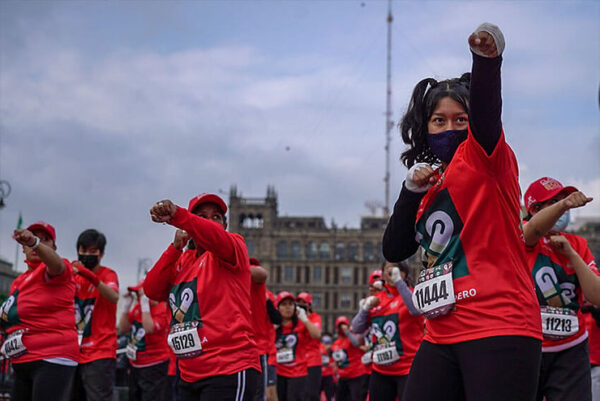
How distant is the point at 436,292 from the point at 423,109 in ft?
3.00

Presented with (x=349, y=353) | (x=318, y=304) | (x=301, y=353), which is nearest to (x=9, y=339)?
(x=301, y=353)

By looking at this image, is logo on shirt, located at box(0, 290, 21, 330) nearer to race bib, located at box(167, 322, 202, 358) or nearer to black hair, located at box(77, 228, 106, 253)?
black hair, located at box(77, 228, 106, 253)

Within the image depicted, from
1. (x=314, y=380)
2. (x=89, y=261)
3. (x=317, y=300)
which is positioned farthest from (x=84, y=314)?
(x=317, y=300)

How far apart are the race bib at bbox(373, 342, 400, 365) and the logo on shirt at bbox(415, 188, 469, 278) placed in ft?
13.8

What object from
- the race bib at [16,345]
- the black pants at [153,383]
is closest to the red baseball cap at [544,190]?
the race bib at [16,345]

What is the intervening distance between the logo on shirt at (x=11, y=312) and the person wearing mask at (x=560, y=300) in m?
4.64

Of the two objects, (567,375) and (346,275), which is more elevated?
(346,275)

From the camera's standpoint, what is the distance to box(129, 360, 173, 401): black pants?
11.3 meters

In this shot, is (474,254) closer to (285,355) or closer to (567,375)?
(567,375)

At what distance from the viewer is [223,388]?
15.7 feet

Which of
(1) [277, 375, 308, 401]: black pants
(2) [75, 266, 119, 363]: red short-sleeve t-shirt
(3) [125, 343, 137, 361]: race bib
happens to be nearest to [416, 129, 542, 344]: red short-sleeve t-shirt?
(2) [75, 266, 119, 363]: red short-sleeve t-shirt

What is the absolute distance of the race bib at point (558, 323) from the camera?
5.36m

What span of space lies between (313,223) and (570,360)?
89625 millimetres

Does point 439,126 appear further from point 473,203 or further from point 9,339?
point 9,339
